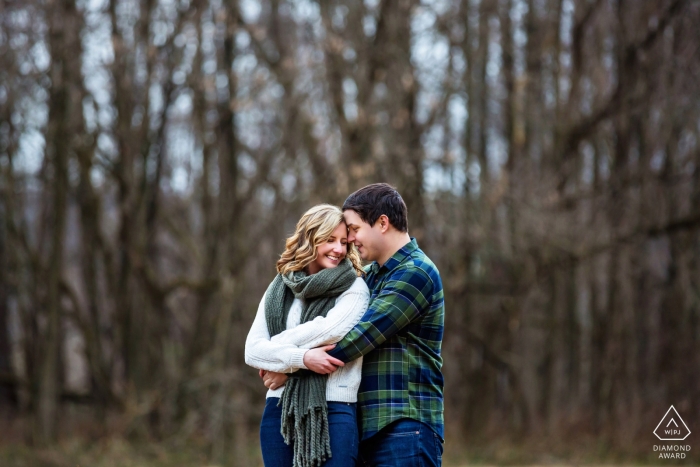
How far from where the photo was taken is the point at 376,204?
3342 mm

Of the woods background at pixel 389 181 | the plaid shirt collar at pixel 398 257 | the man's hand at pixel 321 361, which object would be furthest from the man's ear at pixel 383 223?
the woods background at pixel 389 181

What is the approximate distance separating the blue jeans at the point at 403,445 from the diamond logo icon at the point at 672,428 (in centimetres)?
949

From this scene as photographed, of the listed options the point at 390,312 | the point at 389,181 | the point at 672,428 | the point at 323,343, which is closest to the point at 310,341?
the point at 323,343

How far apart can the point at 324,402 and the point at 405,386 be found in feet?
1.05

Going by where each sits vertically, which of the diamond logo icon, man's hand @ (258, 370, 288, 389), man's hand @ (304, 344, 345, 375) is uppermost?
man's hand @ (304, 344, 345, 375)

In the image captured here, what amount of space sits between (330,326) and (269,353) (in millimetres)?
259

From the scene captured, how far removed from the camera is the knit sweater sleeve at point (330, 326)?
3.14 metres

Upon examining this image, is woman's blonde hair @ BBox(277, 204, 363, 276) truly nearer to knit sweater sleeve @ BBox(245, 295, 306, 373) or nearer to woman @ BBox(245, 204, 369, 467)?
woman @ BBox(245, 204, 369, 467)

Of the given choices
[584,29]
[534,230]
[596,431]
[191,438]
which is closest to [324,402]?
[534,230]

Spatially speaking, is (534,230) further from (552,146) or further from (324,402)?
(324,402)

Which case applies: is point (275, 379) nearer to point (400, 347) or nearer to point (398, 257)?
point (400, 347)

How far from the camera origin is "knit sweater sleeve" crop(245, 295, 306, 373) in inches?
123

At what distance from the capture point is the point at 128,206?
12539 mm

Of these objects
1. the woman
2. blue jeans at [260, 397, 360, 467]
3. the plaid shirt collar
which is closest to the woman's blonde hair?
the woman
